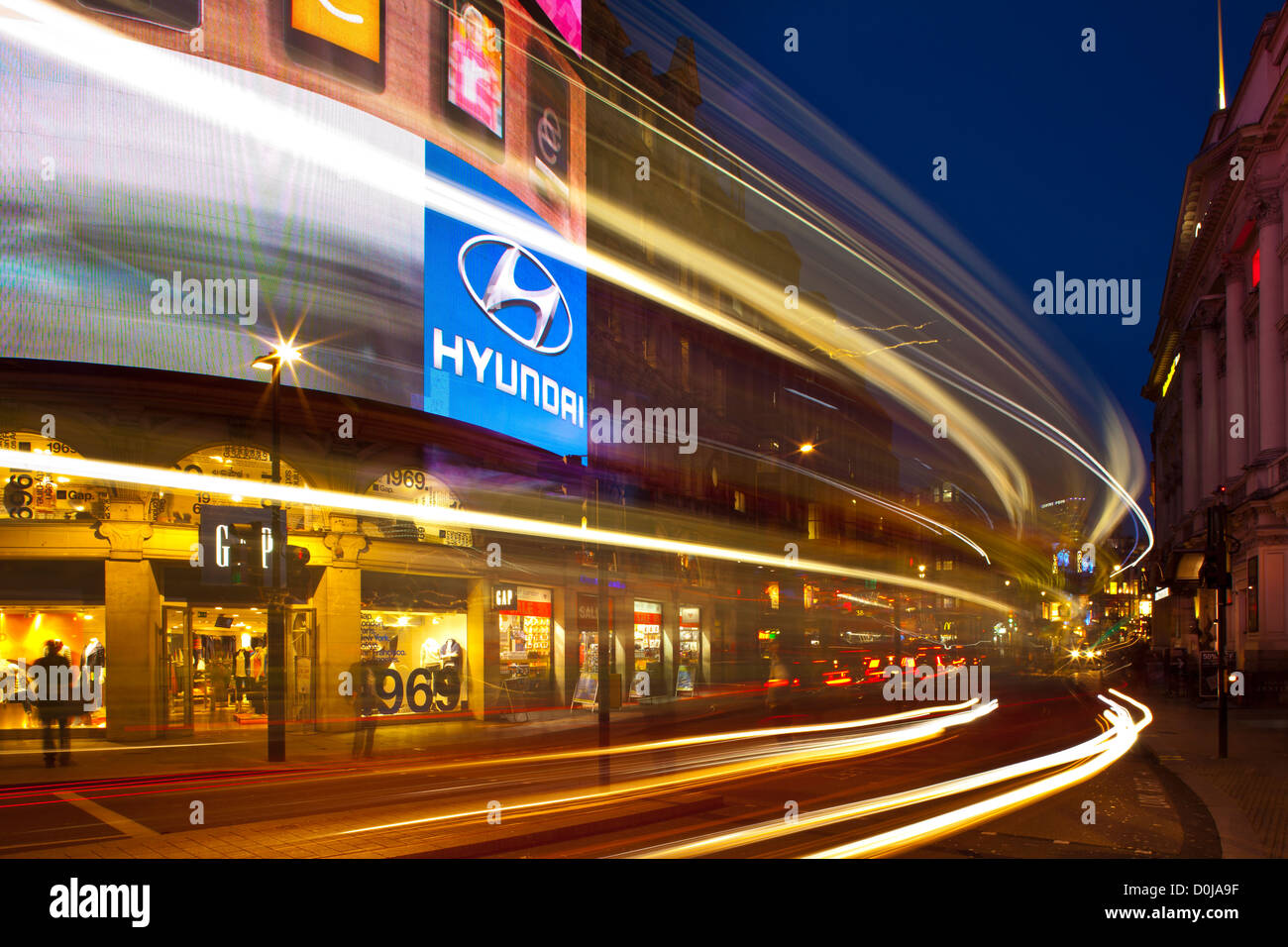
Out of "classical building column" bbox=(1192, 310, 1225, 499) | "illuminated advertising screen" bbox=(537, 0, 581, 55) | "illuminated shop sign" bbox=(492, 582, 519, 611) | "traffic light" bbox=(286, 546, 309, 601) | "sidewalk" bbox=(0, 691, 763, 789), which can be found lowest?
"sidewalk" bbox=(0, 691, 763, 789)

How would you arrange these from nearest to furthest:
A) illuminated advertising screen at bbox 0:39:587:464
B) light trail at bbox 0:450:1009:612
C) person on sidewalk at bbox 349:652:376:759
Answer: person on sidewalk at bbox 349:652:376:759
light trail at bbox 0:450:1009:612
illuminated advertising screen at bbox 0:39:587:464

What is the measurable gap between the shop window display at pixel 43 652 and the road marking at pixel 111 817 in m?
9.26

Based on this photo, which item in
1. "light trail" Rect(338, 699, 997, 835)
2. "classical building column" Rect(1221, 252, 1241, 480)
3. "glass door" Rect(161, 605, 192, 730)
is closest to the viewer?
"light trail" Rect(338, 699, 997, 835)

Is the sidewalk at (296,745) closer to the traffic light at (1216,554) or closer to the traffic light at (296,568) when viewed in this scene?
the traffic light at (296,568)

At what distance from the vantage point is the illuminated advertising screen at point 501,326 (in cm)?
3194

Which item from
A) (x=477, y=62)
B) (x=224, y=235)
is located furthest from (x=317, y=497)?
(x=477, y=62)

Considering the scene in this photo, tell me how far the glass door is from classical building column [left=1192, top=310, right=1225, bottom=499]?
4982 centimetres

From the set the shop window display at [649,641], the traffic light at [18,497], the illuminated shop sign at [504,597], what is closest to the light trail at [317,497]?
the traffic light at [18,497]

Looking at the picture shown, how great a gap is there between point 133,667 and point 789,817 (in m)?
18.6

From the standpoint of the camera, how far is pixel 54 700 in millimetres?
18156

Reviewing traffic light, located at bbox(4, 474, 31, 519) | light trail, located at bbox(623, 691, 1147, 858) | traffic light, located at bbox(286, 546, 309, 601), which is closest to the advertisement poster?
light trail, located at bbox(623, 691, 1147, 858)

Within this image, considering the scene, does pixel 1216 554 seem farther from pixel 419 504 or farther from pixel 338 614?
pixel 338 614

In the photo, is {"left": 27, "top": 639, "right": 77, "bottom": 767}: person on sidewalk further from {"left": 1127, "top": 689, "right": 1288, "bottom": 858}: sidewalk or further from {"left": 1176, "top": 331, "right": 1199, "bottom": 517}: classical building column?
{"left": 1176, "top": 331, "right": 1199, "bottom": 517}: classical building column

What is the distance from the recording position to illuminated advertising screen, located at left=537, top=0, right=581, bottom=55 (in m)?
41.3
